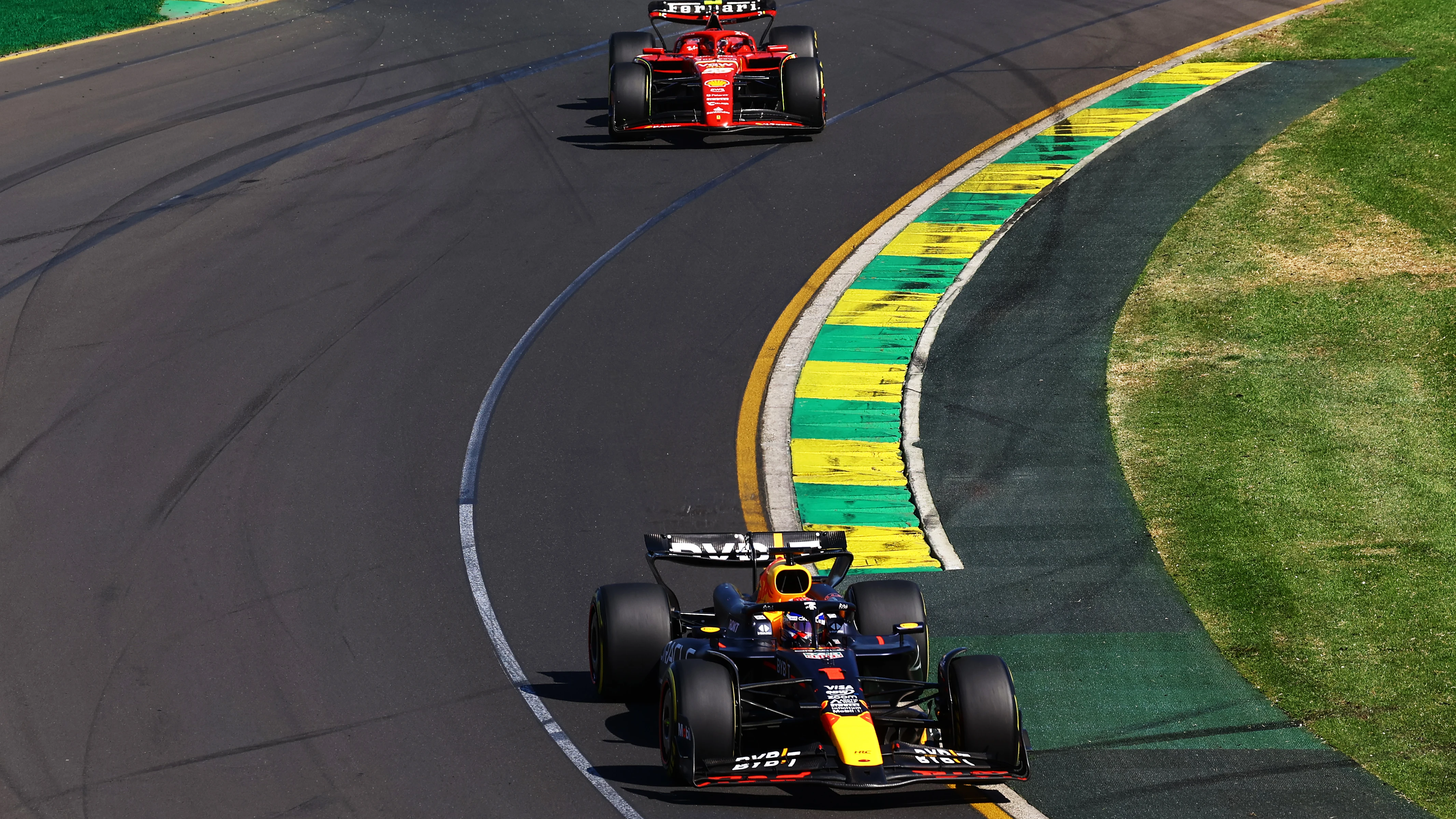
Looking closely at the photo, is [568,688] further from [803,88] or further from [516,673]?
[803,88]

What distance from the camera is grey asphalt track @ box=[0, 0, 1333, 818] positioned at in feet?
37.6

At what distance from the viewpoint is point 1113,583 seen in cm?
1389

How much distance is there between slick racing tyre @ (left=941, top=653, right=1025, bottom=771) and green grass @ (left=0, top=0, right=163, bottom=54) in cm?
2598

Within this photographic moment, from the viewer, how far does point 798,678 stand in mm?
10609

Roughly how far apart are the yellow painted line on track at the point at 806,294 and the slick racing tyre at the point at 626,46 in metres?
5.65

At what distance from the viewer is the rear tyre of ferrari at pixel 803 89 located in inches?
942

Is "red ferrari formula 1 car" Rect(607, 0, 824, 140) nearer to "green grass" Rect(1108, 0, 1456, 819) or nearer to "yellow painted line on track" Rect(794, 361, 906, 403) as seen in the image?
"green grass" Rect(1108, 0, 1456, 819)

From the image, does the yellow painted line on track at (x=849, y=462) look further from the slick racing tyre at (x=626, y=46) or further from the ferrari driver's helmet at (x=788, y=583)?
the slick racing tyre at (x=626, y=46)

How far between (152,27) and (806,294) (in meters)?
18.2

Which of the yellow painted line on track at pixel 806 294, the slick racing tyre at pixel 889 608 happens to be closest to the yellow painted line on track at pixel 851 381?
the yellow painted line on track at pixel 806 294

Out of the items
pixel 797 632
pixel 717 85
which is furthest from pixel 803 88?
pixel 797 632

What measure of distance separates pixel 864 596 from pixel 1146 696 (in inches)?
94.6

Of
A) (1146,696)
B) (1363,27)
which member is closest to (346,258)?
(1146,696)

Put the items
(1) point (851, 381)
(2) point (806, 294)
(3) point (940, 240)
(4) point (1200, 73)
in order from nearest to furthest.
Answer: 1. (1) point (851, 381)
2. (2) point (806, 294)
3. (3) point (940, 240)
4. (4) point (1200, 73)
